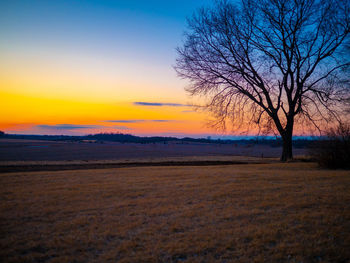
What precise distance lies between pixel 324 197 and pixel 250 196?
2.08m

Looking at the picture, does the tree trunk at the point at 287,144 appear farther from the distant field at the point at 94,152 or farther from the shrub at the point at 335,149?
the shrub at the point at 335,149

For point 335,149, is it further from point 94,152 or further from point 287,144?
point 94,152

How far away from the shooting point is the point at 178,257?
144 inches

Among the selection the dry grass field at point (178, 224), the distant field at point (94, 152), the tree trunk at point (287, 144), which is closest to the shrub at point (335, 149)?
the tree trunk at point (287, 144)

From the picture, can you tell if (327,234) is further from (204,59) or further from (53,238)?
(204,59)

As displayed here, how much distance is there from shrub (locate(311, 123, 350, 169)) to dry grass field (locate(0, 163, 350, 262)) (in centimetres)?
606

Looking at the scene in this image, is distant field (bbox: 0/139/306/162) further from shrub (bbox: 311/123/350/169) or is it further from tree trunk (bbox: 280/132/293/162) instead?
shrub (bbox: 311/123/350/169)

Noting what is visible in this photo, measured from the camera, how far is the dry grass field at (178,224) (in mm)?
3721

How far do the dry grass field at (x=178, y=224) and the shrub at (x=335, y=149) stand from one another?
606cm

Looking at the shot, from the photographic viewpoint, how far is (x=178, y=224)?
16.0 feet

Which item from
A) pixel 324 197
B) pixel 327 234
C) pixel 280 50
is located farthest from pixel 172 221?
pixel 280 50

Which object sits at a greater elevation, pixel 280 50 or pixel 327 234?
pixel 280 50

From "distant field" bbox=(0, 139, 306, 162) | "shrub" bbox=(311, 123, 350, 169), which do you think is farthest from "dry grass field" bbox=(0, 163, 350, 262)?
"distant field" bbox=(0, 139, 306, 162)

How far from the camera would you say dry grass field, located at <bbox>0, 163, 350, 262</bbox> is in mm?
3721
